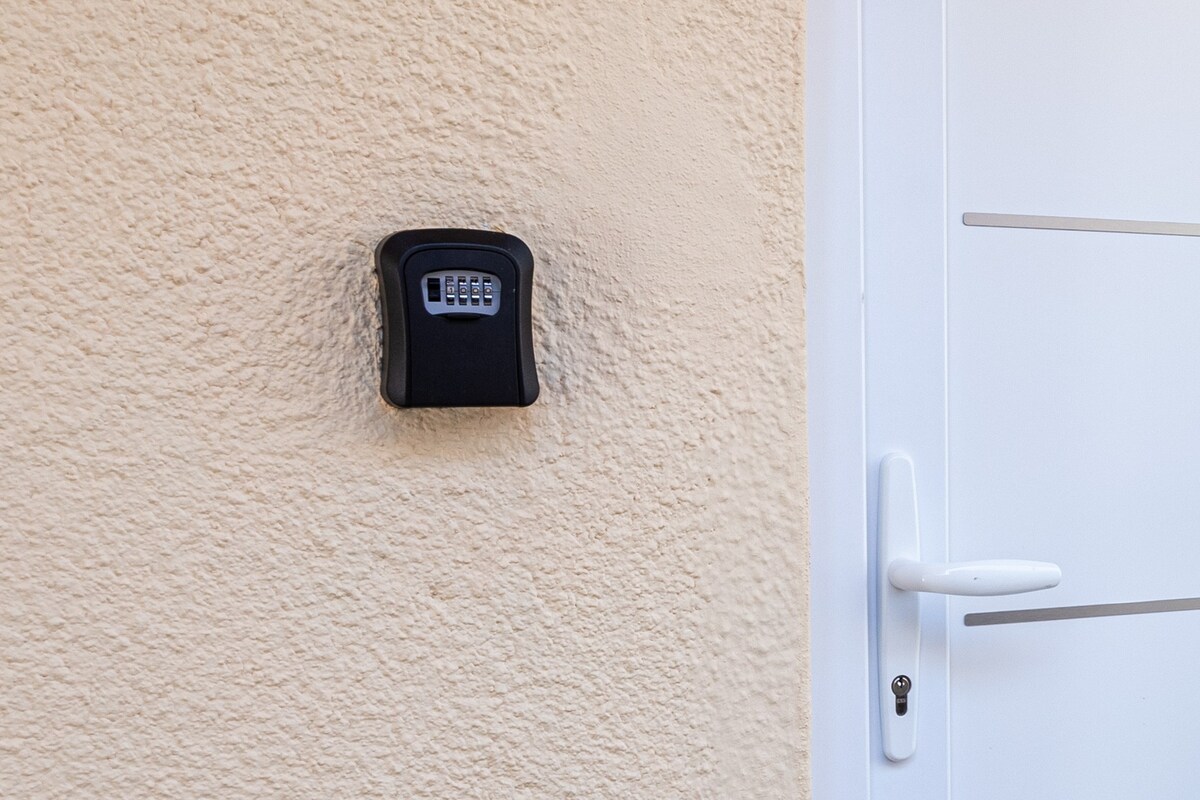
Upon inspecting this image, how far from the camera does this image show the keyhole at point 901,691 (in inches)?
29.3

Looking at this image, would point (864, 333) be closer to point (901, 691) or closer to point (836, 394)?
point (836, 394)

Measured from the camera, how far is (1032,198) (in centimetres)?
79

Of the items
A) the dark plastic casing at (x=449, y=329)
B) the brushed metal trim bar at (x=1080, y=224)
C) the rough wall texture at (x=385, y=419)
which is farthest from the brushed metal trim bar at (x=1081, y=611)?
the dark plastic casing at (x=449, y=329)

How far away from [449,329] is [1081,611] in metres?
0.71

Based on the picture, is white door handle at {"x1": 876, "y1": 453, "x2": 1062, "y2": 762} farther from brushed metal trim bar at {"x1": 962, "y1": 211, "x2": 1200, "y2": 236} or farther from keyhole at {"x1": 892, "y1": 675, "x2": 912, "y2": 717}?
brushed metal trim bar at {"x1": 962, "y1": 211, "x2": 1200, "y2": 236}

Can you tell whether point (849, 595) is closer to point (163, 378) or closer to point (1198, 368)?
point (1198, 368)

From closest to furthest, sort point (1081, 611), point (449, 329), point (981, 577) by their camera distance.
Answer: point (449, 329) < point (981, 577) < point (1081, 611)

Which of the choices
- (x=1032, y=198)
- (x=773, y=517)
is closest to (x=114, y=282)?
(x=773, y=517)

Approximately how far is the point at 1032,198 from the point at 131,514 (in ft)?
2.80

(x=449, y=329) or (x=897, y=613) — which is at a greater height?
(x=449, y=329)

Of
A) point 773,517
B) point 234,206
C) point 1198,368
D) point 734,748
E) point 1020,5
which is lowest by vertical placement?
point 734,748

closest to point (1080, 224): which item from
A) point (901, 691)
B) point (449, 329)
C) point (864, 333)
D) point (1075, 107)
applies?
point (1075, 107)

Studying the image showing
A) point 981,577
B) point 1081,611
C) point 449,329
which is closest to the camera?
point 449,329

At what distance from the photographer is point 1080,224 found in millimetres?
807
